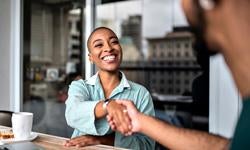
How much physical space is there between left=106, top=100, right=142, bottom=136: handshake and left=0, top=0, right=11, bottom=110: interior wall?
2550mm

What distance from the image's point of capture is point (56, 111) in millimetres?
3814

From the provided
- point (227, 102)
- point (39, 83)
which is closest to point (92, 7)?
point (39, 83)

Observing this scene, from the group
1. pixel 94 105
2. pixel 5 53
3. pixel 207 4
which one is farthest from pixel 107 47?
pixel 5 53

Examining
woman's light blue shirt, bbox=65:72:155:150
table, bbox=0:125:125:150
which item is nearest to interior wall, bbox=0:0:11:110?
table, bbox=0:125:125:150

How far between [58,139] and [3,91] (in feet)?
7.25

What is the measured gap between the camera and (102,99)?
146 cm

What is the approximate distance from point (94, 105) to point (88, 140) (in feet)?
0.57

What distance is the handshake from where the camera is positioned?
1070 millimetres

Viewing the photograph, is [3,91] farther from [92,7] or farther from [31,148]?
[31,148]

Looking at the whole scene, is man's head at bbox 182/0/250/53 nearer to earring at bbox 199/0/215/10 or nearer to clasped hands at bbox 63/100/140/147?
earring at bbox 199/0/215/10

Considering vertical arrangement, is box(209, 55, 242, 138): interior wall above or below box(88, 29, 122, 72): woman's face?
below

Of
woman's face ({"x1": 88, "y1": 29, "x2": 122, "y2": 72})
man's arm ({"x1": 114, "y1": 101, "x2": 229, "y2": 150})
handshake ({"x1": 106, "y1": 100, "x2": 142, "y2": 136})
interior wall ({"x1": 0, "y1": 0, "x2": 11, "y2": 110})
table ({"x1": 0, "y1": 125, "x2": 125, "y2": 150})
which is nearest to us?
man's arm ({"x1": 114, "y1": 101, "x2": 229, "y2": 150})

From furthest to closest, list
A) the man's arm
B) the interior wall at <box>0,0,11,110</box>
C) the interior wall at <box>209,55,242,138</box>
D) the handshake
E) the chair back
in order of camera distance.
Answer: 1. the interior wall at <box>0,0,11,110</box>
2. the interior wall at <box>209,55,242,138</box>
3. the chair back
4. the handshake
5. the man's arm

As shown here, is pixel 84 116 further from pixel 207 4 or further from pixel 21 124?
pixel 207 4
